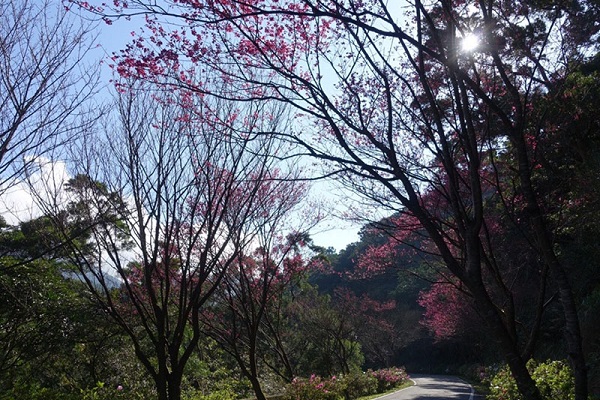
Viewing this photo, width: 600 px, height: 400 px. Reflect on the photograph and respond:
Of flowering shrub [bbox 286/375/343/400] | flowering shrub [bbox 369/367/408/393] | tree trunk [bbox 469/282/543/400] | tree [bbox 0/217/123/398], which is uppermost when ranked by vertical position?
tree [bbox 0/217/123/398]

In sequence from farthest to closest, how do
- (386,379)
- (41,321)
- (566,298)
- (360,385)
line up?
(386,379) → (360,385) → (41,321) → (566,298)

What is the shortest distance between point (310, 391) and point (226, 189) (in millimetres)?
7635

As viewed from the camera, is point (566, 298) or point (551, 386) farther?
point (551, 386)

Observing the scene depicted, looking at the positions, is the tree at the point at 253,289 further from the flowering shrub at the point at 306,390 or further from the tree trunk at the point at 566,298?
the tree trunk at the point at 566,298

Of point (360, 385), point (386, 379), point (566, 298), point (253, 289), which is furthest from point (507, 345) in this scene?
point (386, 379)

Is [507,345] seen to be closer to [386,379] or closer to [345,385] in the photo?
[345,385]

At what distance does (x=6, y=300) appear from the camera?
10.1m

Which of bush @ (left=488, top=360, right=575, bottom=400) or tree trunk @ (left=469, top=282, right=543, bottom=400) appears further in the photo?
bush @ (left=488, top=360, right=575, bottom=400)

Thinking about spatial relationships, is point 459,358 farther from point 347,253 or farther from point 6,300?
point 6,300

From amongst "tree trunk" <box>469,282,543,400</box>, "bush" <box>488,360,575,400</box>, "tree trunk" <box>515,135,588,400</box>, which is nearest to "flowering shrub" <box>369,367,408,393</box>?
"bush" <box>488,360,575,400</box>

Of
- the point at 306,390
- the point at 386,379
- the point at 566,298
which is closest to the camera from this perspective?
the point at 566,298

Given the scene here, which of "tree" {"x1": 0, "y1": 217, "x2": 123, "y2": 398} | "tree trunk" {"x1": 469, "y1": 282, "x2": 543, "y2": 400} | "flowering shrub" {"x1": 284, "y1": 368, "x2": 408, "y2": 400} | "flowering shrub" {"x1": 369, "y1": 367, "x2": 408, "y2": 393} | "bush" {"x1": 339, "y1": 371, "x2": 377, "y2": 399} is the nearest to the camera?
"tree trunk" {"x1": 469, "y1": 282, "x2": 543, "y2": 400}

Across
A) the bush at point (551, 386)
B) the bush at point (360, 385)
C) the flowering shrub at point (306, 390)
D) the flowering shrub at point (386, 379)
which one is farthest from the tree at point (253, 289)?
the flowering shrub at point (386, 379)

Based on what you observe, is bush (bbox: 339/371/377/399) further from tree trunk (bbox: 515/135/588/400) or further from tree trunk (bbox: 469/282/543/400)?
tree trunk (bbox: 469/282/543/400)
